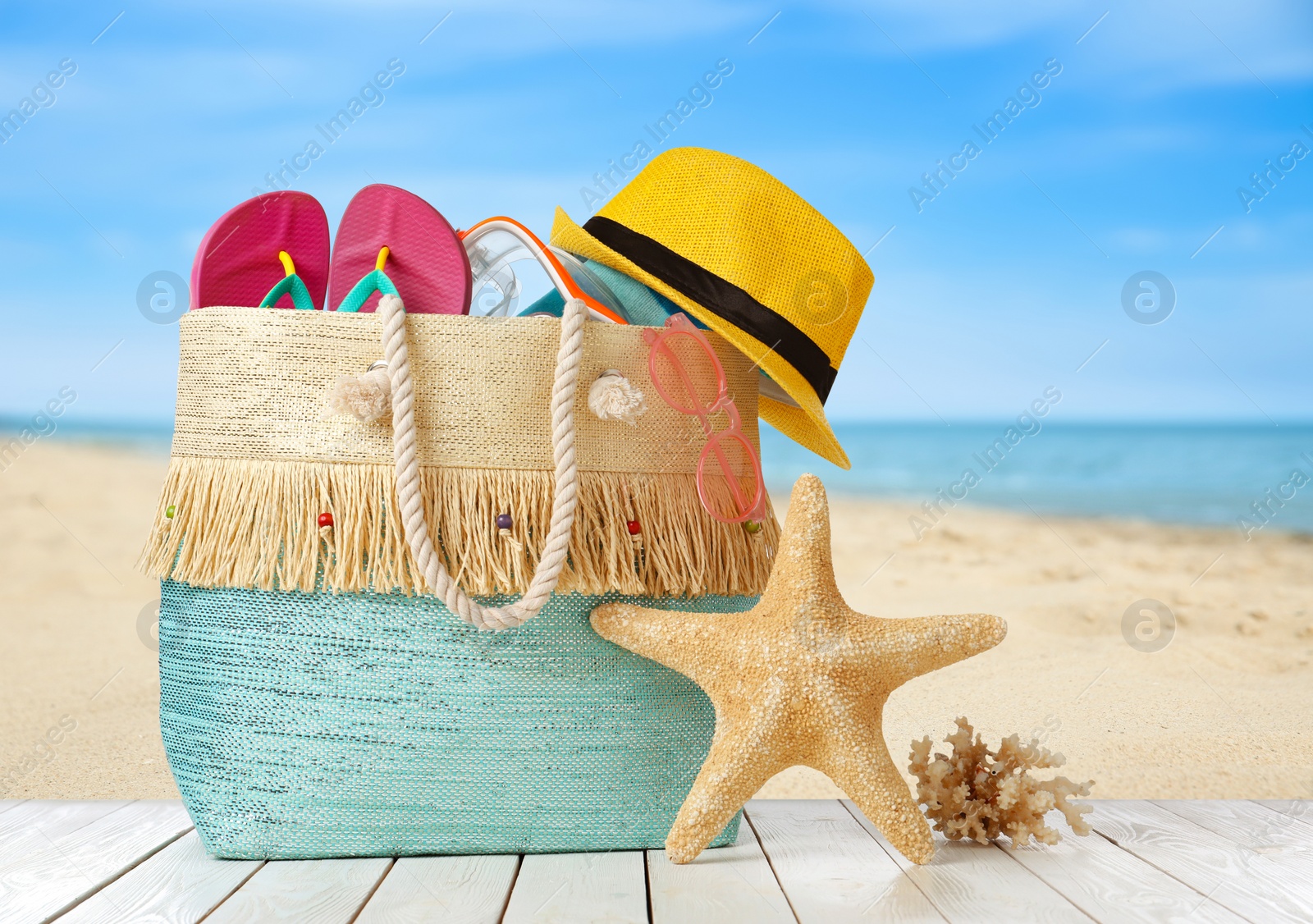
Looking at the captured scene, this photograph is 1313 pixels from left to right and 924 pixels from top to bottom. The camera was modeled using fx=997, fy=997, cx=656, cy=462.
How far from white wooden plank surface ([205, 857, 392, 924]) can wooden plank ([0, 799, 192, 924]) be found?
181 millimetres

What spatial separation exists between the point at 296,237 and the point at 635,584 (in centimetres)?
61

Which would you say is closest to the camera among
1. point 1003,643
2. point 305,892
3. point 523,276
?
point 305,892

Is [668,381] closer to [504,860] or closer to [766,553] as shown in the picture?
[766,553]

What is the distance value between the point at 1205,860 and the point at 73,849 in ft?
4.42

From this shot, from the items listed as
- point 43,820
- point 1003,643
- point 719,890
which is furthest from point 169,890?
point 1003,643

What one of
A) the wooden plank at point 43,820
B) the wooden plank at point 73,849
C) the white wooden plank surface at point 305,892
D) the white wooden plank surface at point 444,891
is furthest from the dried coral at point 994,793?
the wooden plank at point 43,820

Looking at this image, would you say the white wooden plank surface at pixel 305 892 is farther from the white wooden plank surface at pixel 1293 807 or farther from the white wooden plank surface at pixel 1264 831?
the white wooden plank surface at pixel 1293 807

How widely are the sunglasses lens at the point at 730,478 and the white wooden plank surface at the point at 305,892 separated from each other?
21.3 inches

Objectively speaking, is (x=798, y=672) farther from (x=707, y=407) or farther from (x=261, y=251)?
(x=261, y=251)

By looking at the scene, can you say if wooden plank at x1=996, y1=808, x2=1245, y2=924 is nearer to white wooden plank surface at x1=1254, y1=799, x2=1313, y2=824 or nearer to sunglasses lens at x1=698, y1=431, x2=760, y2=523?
white wooden plank surface at x1=1254, y1=799, x2=1313, y2=824

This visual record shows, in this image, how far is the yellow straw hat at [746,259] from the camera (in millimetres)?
1162

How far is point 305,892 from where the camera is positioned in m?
1.00

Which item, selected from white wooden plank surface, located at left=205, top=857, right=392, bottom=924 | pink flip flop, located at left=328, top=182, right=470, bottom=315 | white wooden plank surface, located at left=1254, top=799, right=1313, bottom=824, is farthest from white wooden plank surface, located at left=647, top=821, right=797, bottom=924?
white wooden plank surface, located at left=1254, top=799, right=1313, bottom=824

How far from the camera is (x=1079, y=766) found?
7.06ft
